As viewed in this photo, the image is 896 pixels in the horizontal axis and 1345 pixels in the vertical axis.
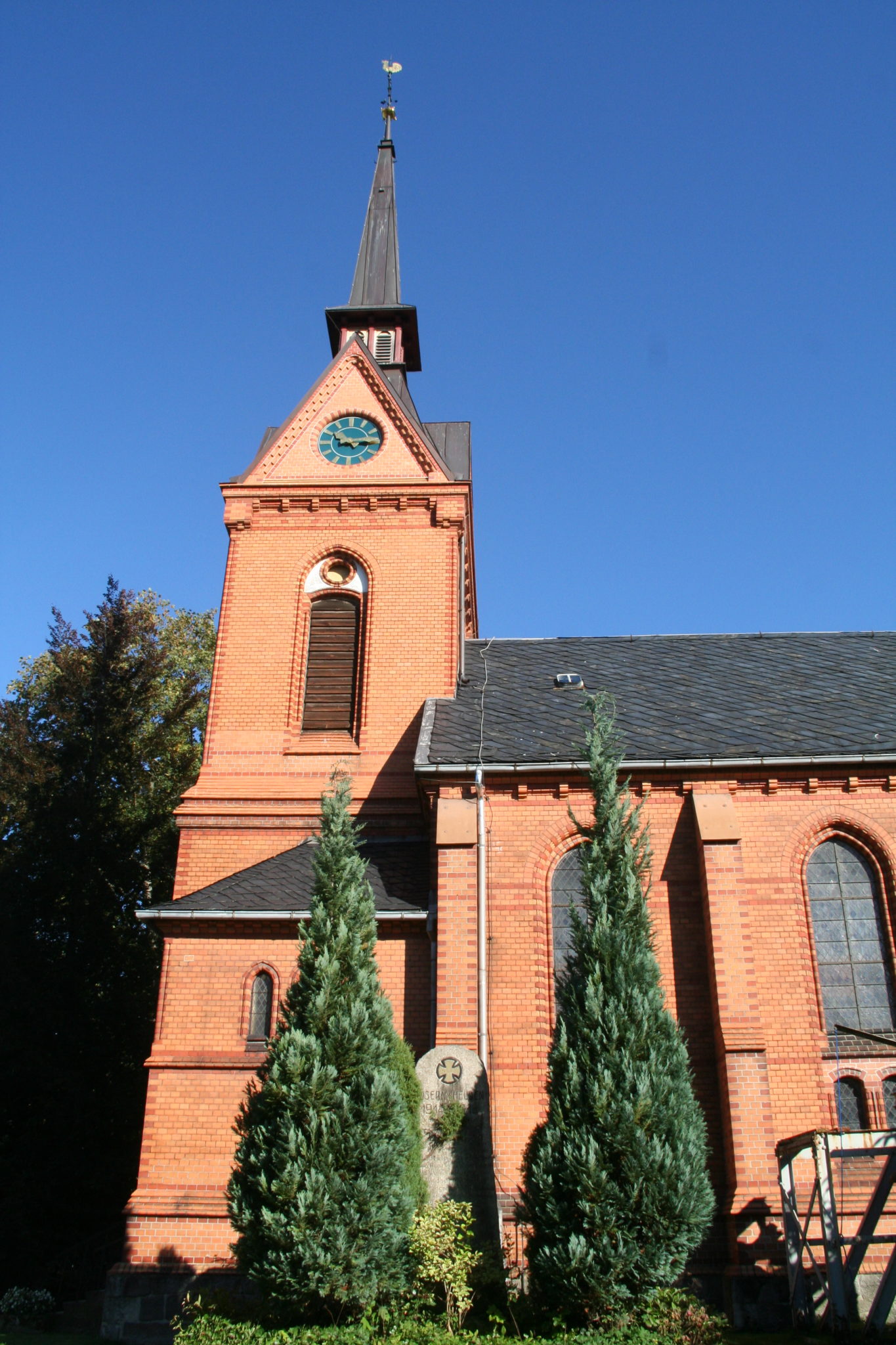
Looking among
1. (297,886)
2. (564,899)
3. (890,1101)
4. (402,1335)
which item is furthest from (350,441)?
(402,1335)

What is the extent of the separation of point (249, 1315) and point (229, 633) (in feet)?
38.3

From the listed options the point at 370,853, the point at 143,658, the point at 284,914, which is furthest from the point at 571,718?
the point at 143,658

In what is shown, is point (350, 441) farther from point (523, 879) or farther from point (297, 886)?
point (523, 879)

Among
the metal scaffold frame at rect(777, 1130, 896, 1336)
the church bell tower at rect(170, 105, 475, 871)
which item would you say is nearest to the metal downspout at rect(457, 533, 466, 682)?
the church bell tower at rect(170, 105, 475, 871)

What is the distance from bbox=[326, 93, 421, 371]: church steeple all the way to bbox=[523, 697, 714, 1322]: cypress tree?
1597 centimetres

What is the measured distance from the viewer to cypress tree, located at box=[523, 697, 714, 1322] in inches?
363

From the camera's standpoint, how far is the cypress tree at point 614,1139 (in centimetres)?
923

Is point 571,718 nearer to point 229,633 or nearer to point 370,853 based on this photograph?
point 370,853

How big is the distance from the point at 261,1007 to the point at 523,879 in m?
3.79

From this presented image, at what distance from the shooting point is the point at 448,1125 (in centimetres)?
1061

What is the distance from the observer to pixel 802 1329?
35.1 feet

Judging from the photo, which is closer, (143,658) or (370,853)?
(370,853)

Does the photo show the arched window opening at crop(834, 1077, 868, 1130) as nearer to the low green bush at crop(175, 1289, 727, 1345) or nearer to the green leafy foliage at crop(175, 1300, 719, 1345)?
the low green bush at crop(175, 1289, 727, 1345)

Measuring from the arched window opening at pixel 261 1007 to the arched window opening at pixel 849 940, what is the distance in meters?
6.94
